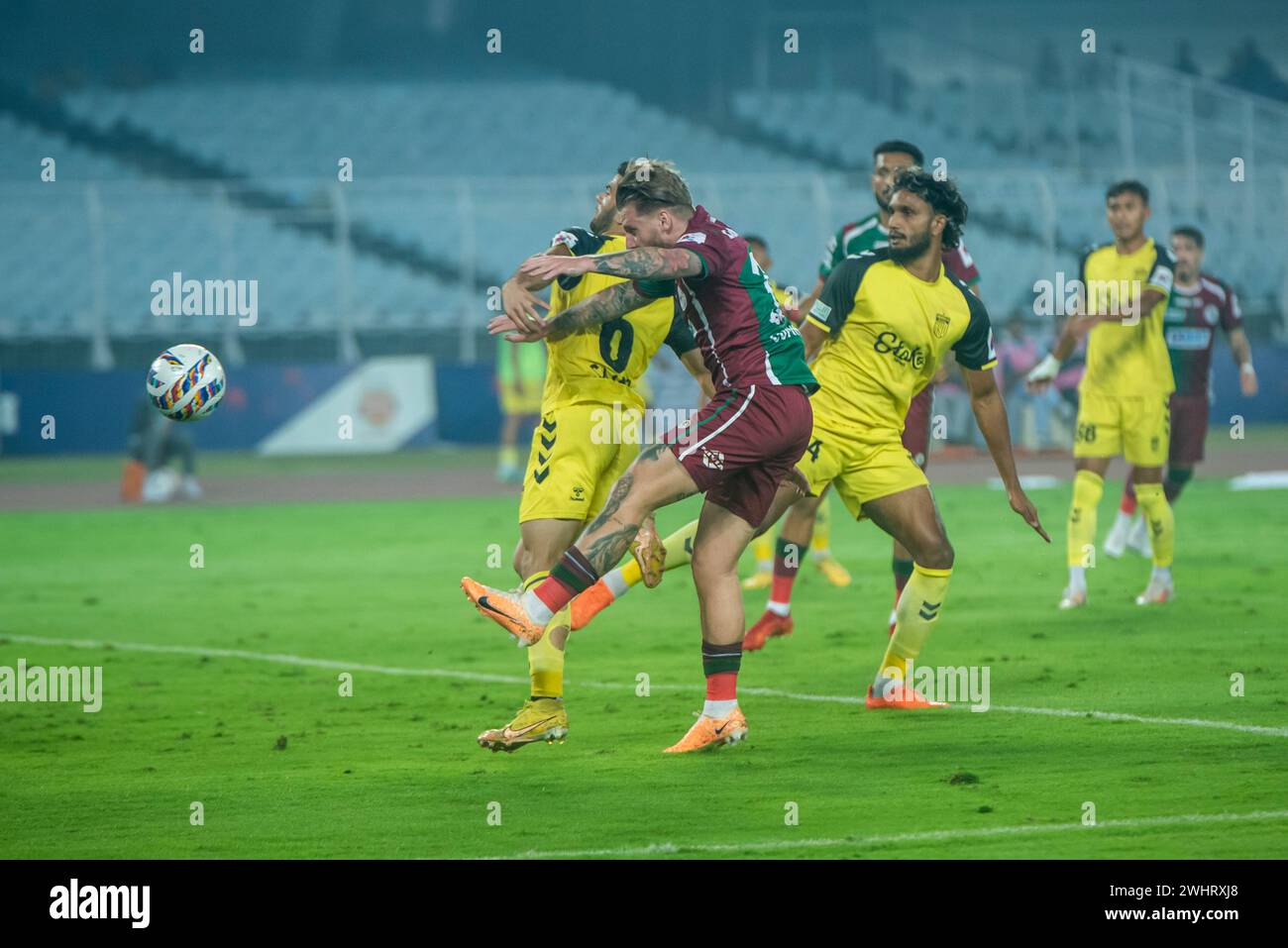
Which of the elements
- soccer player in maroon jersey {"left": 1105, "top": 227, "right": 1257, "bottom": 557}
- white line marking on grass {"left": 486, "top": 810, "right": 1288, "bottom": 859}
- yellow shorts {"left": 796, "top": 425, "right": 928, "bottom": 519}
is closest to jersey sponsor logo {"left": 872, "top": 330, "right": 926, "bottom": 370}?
yellow shorts {"left": 796, "top": 425, "right": 928, "bottom": 519}

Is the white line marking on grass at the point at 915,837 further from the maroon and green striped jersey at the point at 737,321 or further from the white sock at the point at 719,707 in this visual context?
the maroon and green striped jersey at the point at 737,321

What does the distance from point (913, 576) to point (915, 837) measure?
2.54 m

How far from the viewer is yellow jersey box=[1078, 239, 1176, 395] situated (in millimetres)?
11914

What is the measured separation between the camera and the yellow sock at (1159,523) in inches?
463

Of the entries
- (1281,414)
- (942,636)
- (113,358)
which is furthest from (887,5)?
(942,636)

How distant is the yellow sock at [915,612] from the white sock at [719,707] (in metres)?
1.13

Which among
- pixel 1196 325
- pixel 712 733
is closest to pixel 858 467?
pixel 712 733

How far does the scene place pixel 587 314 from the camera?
7.34 meters

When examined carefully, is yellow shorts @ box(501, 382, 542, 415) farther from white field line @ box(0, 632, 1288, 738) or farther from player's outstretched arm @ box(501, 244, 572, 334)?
player's outstretched arm @ box(501, 244, 572, 334)

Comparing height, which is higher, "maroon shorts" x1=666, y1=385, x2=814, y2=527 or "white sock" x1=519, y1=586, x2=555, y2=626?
"maroon shorts" x1=666, y1=385, x2=814, y2=527

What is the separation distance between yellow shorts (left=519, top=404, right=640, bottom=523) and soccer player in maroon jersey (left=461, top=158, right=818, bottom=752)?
54cm

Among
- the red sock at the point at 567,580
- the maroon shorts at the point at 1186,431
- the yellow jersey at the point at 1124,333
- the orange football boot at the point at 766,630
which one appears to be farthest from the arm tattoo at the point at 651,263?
the maroon shorts at the point at 1186,431

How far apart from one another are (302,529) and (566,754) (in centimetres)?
1038
